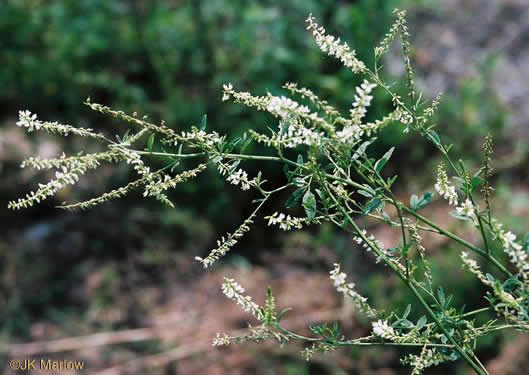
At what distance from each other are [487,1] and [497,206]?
1840 millimetres

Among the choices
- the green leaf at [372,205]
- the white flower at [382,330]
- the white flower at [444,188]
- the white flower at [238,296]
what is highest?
the white flower at [444,188]

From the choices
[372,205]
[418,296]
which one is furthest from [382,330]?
[372,205]

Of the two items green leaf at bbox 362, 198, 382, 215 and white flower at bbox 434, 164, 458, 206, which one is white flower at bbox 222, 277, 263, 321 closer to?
green leaf at bbox 362, 198, 382, 215

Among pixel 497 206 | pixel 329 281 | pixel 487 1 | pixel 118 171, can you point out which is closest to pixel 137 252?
pixel 118 171

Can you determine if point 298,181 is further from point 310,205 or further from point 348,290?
point 348,290

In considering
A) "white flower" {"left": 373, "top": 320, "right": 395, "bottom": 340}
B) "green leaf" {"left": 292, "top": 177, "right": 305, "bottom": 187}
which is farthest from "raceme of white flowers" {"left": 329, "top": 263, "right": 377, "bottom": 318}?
"green leaf" {"left": 292, "top": 177, "right": 305, "bottom": 187}

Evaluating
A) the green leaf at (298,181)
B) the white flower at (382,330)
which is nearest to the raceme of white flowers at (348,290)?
the white flower at (382,330)

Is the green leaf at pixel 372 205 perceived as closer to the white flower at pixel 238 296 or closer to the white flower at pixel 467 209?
the white flower at pixel 467 209

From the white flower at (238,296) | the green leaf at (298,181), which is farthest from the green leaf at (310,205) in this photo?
the white flower at (238,296)

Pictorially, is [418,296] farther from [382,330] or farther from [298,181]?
[298,181]

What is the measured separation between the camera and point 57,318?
2658 millimetres

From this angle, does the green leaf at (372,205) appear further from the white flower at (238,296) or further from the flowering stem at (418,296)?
the white flower at (238,296)

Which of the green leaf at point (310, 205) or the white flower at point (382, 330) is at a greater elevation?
the green leaf at point (310, 205)

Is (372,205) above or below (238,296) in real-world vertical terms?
above
